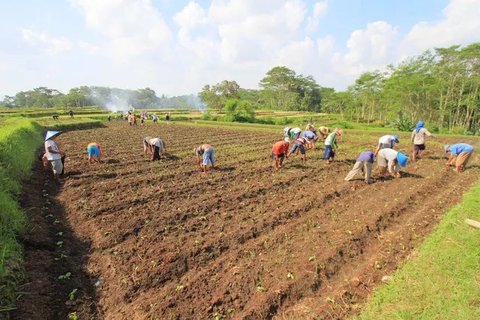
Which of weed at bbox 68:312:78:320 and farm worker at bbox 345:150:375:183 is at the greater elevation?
farm worker at bbox 345:150:375:183

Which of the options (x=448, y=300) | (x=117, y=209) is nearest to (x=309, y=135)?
(x=117, y=209)

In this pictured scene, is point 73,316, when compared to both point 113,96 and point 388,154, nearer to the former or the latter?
point 388,154

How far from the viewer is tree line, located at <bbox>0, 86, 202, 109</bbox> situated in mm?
77250

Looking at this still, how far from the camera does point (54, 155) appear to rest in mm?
9188

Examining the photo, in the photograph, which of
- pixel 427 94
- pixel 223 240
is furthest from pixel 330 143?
pixel 427 94

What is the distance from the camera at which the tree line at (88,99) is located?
77.2 m

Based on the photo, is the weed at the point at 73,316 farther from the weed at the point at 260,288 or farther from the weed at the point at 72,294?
the weed at the point at 260,288

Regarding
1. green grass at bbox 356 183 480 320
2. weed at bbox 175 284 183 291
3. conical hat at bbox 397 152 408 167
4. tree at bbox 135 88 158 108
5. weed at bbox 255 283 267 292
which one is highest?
tree at bbox 135 88 158 108

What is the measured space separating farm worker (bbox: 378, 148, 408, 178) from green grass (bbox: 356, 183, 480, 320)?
11.7 ft

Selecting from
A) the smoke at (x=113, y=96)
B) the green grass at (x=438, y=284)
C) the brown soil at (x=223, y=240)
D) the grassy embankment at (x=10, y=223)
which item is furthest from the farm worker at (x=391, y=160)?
the smoke at (x=113, y=96)

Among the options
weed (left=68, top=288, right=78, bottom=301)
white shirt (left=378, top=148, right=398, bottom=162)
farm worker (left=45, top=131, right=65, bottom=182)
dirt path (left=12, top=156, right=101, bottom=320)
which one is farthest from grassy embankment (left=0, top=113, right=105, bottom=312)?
white shirt (left=378, top=148, right=398, bottom=162)

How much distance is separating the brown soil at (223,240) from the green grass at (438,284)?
0.26m

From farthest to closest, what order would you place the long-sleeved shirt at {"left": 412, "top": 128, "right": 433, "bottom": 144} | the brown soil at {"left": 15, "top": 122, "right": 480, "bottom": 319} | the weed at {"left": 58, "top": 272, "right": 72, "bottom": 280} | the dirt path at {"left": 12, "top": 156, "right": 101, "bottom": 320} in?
the long-sleeved shirt at {"left": 412, "top": 128, "right": 433, "bottom": 144}, the weed at {"left": 58, "top": 272, "right": 72, "bottom": 280}, the brown soil at {"left": 15, "top": 122, "right": 480, "bottom": 319}, the dirt path at {"left": 12, "top": 156, "right": 101, "bottom": 320}

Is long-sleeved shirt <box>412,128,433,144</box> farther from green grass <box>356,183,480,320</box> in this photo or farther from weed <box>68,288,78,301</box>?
weed <box>68,288,78,301</box>
